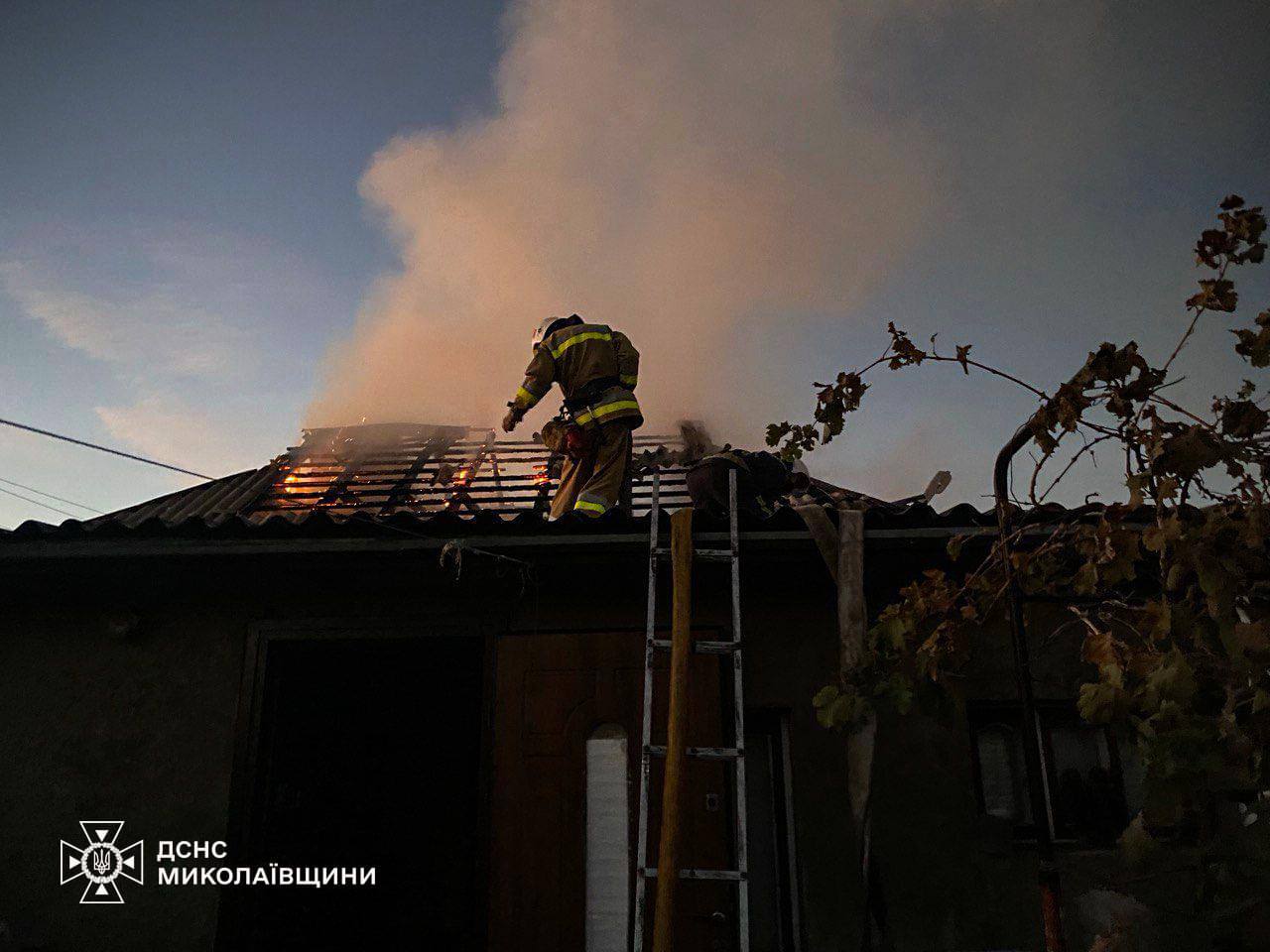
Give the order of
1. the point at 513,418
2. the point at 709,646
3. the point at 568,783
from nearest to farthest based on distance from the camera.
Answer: the point at 709,646, the point at 568,783, the point at 513,418

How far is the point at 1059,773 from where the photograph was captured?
16.6 feet

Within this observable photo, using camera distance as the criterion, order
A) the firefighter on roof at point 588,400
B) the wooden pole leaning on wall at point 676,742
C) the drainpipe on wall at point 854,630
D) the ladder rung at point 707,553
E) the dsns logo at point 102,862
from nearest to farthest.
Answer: the wooden pole leaning on wall at point 676,742
the drainpipe on wall at point 854,630
the ladder rung at point 707,553
the dsns logo at point 102,862
the firefighter on roof at point 588,400

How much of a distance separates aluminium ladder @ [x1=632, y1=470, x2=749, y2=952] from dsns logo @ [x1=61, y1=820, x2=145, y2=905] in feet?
9.56

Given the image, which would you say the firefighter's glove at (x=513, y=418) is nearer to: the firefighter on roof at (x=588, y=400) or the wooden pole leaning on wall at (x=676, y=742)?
the firefighter on roof at (x=588, y=400)

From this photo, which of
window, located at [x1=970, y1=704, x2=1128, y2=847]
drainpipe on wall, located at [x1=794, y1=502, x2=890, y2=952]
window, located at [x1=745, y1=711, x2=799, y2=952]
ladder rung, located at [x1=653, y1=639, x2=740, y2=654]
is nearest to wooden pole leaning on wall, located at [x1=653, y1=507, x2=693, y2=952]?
ladder rung, located at [x1=653, y1=639, x2=740, y2=654]

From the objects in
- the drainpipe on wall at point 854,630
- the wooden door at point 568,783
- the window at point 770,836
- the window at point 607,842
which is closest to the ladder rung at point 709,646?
the wooden door at point 568,783

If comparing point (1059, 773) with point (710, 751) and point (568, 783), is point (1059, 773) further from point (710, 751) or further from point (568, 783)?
point (568, 783)

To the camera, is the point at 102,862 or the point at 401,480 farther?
the point at 401,480

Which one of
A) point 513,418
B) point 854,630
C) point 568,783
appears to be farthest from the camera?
point 513,418

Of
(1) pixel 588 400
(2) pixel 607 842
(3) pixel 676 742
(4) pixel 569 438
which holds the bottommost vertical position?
(2) pixel 607 842

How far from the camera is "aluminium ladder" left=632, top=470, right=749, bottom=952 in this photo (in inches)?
150

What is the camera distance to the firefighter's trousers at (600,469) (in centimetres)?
639

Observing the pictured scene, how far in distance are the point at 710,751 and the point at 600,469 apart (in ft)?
9.08

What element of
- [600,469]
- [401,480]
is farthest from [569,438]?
[401,480]
